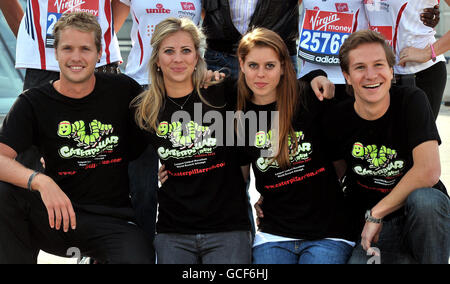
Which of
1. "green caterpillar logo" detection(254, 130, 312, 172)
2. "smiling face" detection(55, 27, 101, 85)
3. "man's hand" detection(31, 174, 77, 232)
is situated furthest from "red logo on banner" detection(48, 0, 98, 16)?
"green caterpillar logo" detection(254, 130, 312, 172)

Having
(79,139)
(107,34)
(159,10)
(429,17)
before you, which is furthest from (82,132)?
(429,17)

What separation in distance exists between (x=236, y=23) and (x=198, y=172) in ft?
3.54

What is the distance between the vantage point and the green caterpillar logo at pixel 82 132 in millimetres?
3088

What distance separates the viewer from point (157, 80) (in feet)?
10.3

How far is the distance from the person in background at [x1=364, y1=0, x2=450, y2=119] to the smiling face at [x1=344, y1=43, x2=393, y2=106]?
0.66 meters

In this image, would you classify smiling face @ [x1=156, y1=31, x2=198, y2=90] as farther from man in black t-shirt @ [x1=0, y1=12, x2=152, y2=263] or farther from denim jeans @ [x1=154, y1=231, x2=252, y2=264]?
denim jeans @ [x1=154, y1=231, x2=252, y2=264]

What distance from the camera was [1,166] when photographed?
291 centimetres

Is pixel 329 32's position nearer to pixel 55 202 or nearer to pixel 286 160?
pixel 286 160

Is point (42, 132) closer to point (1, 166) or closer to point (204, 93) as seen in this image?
point (1, 166)

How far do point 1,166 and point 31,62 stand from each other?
84cm

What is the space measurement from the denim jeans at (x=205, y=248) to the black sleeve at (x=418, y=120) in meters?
0.97

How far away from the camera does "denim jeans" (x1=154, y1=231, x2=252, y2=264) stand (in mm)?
2842

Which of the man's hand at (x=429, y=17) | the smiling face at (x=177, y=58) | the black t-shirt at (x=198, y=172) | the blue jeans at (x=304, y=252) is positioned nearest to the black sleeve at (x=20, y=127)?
the black t-shirt at (x=198, y=172)
